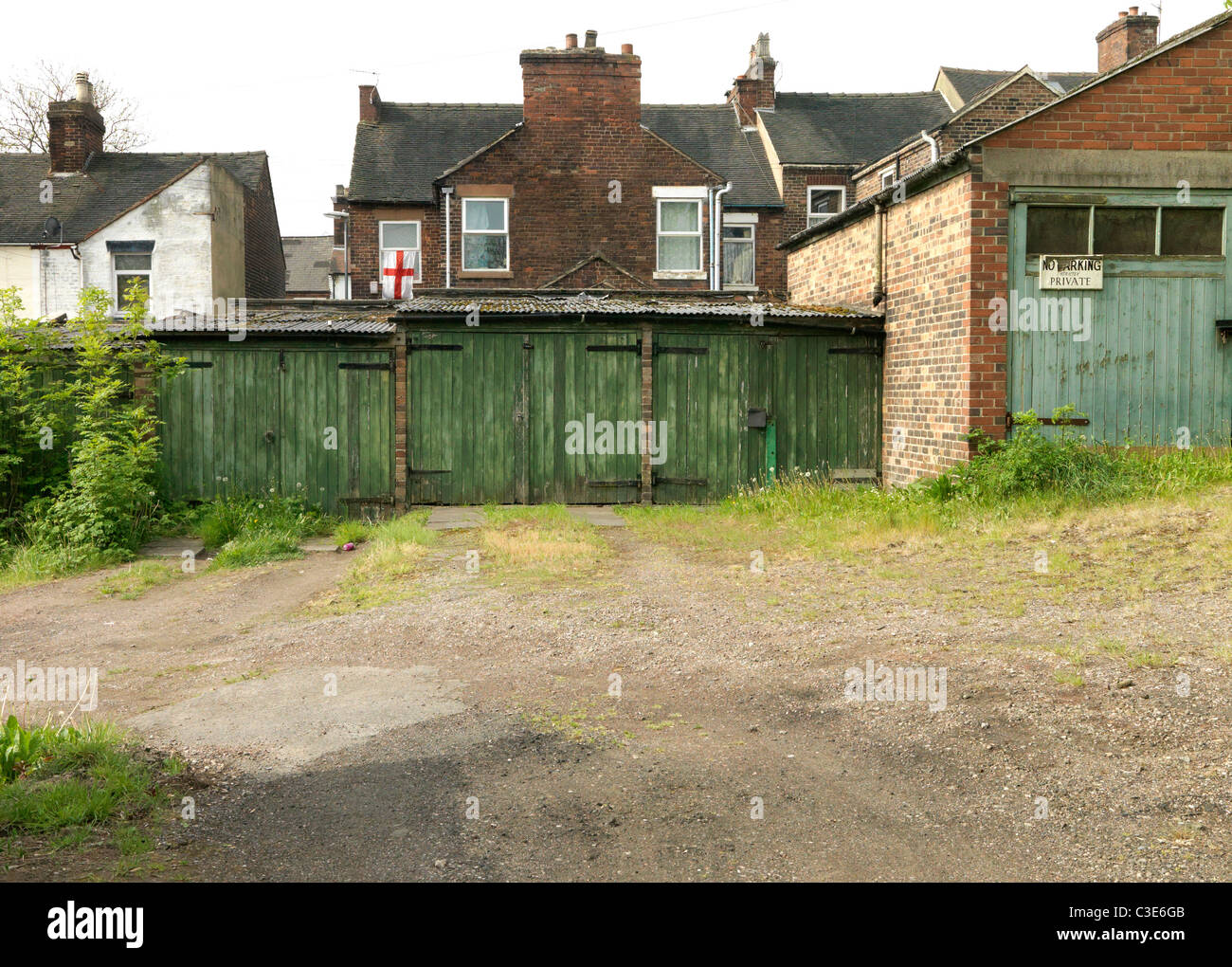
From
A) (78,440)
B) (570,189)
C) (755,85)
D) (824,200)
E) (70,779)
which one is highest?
(755,85)

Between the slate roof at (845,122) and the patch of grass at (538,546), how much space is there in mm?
18314

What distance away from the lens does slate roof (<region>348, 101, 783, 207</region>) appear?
26.5 meters

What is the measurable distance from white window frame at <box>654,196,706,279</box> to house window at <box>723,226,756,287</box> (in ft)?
8.77

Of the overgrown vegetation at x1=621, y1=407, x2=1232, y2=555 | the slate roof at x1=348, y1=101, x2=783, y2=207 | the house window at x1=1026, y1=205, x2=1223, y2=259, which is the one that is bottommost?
the overgrown vegetation at x1=621, y1=407, x2=1232, y2=555

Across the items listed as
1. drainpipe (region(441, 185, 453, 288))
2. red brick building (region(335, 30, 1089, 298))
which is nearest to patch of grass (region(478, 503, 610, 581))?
red brick building (region(335, 30, 1089, 298))

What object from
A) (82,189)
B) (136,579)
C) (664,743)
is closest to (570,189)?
(82,189)

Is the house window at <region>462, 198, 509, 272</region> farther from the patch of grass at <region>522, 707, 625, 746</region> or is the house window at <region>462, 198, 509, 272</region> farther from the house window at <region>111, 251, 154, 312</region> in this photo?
the patch of grass at <region>522, 707, 625, 746</region>

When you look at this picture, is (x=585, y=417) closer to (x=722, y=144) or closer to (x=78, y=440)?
(x=78, y=440)

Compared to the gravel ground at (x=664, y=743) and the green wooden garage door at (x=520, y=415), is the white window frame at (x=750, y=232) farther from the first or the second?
the gravel ground at (x=664, y=743)

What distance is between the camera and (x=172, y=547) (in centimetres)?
1327

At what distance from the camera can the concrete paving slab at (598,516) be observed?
13.7 metres

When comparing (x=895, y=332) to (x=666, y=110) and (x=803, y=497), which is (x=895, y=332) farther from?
(x=666, y=110)

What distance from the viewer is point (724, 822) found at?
4.52 m

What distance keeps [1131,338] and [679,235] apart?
14.2m
